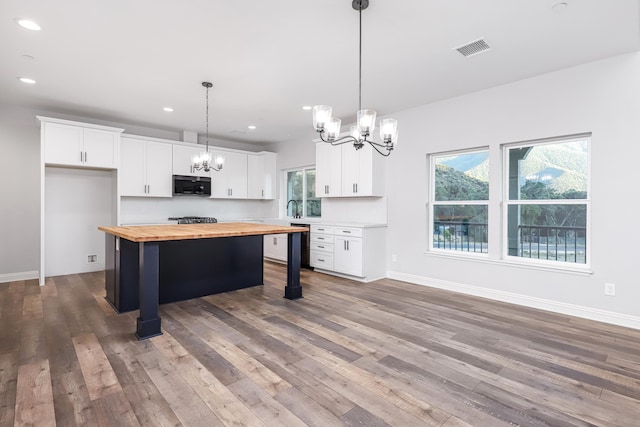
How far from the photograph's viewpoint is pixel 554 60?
3.29m

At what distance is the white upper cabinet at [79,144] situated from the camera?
463 centimetres

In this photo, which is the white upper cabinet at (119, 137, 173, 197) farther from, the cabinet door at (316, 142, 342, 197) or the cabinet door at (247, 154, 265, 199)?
the cabinet door at (316, 142, 342, 197)

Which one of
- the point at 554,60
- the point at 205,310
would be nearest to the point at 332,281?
the point at 205,310

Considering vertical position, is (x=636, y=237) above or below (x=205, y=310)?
above

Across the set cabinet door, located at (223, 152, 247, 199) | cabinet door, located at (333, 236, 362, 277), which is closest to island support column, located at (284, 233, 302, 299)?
cabinet door, located at (333, 236, 362, 277)

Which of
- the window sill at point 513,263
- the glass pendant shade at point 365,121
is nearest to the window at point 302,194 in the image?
the window sill at point 513,263

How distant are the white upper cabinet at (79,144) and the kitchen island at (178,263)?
5.76 ft

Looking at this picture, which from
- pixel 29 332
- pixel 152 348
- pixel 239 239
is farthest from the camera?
pixel 239 239

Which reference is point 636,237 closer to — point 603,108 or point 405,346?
point 603,108

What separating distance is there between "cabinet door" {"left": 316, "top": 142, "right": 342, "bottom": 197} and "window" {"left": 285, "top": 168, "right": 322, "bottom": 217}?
862 millimetres

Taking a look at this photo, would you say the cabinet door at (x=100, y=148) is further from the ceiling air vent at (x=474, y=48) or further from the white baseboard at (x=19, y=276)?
the ceiling air vent at (x=474, y=48)

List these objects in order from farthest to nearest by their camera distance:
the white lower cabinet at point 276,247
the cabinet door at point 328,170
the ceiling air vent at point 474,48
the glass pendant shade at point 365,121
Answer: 1. the white lower cabinet at point 276,247
2. the cabinet door at point 328,170
3. the ceiling air vent at point 474,48
4. the glass pendant shade at point 365,121

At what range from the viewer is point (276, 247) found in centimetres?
657

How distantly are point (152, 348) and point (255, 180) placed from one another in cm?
497
